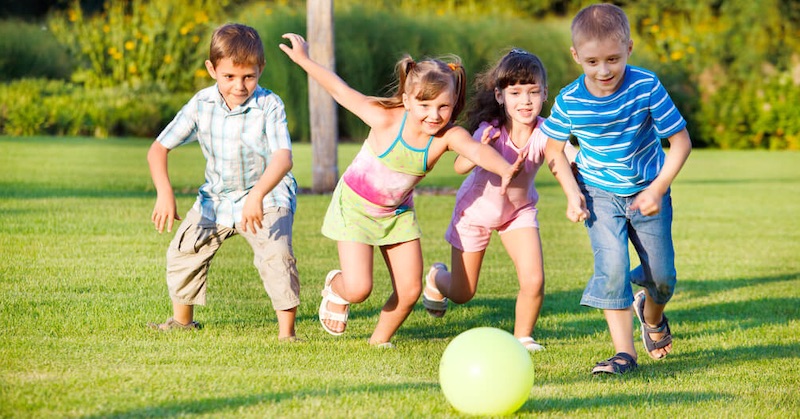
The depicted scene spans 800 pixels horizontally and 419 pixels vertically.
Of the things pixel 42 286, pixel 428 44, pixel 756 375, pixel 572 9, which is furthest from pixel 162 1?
pixel 756 375

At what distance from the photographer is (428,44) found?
24609 millimetres

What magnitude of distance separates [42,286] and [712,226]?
27.0 ft

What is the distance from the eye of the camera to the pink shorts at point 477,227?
18.9ft

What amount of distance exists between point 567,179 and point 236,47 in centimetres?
187

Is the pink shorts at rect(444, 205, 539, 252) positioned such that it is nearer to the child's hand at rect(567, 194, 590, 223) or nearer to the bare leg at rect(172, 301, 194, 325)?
the child's hand at rect(567, 194, 590, 223)

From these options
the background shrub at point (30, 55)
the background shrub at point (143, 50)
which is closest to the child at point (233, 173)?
the background shrub at point (143, 50)

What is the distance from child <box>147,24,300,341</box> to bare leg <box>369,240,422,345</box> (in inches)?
19.8

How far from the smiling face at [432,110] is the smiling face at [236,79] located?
862 millimetres

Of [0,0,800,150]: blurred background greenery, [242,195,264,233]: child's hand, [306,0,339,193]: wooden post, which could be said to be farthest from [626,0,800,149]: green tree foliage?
[242,195,264,233]: child's hand

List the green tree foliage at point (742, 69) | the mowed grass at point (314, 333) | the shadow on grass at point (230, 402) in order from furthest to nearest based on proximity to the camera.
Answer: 1. the green tree foliage at point (742, 69)
2. the mowed grass at point (314, 333)
3. the shadow on grass at point (230, 402)

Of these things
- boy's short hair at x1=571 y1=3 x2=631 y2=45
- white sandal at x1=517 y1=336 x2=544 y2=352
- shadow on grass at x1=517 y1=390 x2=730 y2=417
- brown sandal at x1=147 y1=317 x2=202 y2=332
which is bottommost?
white sandal at x1=517 y1=336 x2=544 y2=352

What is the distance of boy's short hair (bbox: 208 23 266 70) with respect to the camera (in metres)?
5.34

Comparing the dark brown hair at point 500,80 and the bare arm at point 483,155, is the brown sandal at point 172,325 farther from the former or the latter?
the dark brown hair at point 500,80

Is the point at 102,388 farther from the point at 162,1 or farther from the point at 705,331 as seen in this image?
the point at 162,1
